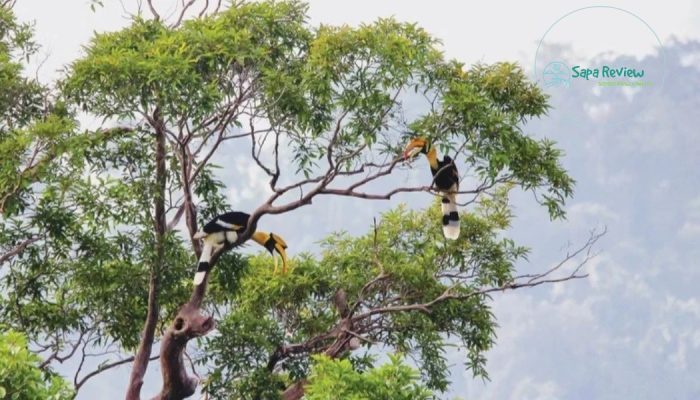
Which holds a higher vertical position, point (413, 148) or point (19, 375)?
point (413, 148)

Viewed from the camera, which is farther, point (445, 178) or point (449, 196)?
point (449, 196)

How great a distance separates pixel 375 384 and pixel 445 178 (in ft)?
14.4

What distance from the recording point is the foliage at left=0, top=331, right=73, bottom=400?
7.50 meters

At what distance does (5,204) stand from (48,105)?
1609mm

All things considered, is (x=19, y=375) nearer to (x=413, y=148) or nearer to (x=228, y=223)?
(x=228, y=223)

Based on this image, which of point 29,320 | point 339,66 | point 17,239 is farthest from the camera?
point 29,320

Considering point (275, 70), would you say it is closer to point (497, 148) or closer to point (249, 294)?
point (497, 148)

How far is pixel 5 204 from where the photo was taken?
11539 mm

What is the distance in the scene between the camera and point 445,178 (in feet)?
40.3

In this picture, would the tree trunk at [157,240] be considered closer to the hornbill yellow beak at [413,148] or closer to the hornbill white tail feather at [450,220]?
the hornbill yellow beak at [413,148]

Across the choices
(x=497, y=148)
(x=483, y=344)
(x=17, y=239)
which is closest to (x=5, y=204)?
(x=17, y=239)

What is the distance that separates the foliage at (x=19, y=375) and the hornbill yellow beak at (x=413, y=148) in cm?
464

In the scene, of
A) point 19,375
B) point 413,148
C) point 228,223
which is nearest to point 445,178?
point 413,148

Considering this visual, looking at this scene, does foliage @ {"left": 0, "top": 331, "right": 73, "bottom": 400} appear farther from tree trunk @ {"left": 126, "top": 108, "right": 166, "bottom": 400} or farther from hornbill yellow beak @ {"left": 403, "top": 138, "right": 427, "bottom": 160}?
hornbill yellow beak @ {"left": 403, "top": 138, "right": 427, "bottom": 160}
